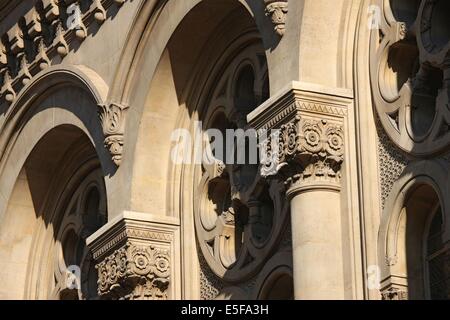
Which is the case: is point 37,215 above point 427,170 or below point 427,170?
above

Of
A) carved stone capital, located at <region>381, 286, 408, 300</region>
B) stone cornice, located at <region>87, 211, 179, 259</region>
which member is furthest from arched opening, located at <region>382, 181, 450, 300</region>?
stone cornice, located at <region>87, 211, 179, 259</region>

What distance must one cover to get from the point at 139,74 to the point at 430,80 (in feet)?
22.2

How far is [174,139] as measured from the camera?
26.5 m

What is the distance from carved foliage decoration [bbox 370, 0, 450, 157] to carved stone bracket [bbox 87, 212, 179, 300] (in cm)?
543

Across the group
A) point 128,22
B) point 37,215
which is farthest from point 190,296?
point 37,215

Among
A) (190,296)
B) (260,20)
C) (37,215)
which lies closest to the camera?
(260,20)

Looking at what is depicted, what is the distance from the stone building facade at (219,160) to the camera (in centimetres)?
2086

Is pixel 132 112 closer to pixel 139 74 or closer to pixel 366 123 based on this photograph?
pixel 139 74

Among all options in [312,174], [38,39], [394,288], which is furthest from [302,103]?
[38,39]

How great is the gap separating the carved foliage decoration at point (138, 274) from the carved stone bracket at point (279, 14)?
489 cm

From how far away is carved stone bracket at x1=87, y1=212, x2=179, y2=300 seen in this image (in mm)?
25422

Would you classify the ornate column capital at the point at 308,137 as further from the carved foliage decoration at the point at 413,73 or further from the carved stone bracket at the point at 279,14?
the carved stone bracket at the point at 279,14

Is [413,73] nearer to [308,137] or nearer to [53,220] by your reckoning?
[308,137]

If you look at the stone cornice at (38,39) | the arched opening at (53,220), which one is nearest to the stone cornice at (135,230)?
the arched opening at (53,220)
